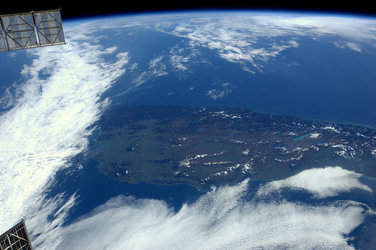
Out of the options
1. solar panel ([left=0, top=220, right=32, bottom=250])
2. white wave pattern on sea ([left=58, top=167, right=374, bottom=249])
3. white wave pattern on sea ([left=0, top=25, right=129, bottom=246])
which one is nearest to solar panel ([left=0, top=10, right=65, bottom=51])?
solar panel ([left=0, top=220, right=32, bottom=250])

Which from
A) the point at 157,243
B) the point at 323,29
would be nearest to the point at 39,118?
the point at 157,243

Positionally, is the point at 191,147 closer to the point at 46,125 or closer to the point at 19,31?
the point at 46,125

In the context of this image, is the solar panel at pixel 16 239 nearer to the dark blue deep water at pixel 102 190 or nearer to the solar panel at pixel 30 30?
the solar panel at pixel 30 30

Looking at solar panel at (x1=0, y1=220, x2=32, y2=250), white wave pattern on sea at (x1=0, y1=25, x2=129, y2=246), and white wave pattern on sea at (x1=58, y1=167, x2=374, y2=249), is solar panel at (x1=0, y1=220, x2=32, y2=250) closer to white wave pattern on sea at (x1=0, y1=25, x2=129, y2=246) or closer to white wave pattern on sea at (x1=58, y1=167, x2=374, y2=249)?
white wave pattern on sea at (x1=58, y1=167, x2=374, y2=249)

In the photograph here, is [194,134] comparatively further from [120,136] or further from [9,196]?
[9,196]

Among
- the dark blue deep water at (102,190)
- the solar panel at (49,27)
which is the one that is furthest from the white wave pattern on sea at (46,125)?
the solar panel at (49,27)
